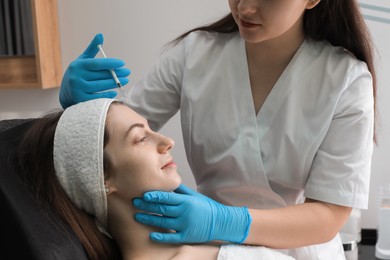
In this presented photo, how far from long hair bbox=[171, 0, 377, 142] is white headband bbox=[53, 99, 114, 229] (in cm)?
65

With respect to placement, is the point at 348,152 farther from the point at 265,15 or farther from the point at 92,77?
the point at 92,77

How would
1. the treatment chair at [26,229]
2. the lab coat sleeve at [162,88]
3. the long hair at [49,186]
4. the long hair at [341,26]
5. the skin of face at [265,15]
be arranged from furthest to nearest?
1. the lab coat sleeve at [162,88]
2. the long hair at [341,26]
3. the skin of face at [265,15]
4. the long hair at [49,186]
5. the treatment chair at [26,229]

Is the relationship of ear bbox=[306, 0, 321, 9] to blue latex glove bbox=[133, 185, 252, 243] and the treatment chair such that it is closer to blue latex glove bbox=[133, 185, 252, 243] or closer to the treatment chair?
blue latex glove bbox=[133, 185, 252, 243]

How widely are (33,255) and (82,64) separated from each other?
680 mm

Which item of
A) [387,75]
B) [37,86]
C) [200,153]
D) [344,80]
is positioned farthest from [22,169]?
[387,75]

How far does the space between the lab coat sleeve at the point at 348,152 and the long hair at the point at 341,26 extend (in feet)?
0.32

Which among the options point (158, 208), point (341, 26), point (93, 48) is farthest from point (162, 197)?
point (341, 26)

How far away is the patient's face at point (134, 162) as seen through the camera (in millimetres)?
1182

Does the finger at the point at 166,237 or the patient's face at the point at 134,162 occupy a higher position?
the patient's face at the point at 134,162

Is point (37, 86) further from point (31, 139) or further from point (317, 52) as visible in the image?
point (317, 52)

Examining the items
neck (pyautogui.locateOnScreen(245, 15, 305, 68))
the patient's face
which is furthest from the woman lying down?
neck (pyautogui.locateOnScreen(245, 15, 305, 68))

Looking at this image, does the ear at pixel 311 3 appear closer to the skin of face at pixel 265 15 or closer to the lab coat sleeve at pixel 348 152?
the skin of face at pixel 265 15

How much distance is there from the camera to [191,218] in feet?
3.83

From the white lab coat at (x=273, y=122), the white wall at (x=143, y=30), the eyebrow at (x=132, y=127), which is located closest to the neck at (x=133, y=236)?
the eyebrow at (x=132, y=127)
